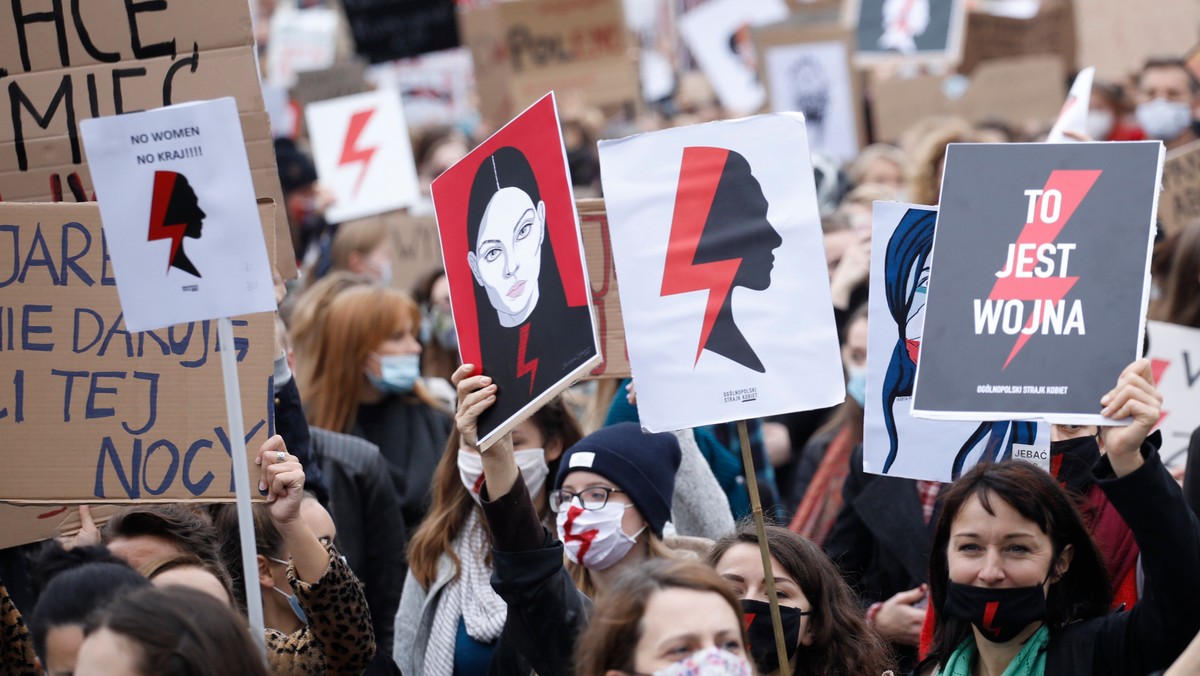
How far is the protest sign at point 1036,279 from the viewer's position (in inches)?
140

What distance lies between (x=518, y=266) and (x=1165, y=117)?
20.7 ft

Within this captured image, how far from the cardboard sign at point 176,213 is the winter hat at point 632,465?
132 centimetres

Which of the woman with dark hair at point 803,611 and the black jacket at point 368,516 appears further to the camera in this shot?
the black jacket at point 368,516

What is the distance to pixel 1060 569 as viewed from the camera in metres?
3.65

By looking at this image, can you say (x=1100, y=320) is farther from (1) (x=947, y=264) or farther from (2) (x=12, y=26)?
(2) (x=12, y=26)

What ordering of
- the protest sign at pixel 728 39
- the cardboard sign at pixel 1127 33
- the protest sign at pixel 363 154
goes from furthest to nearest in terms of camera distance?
the protest sign at pixel 728 39 < the cardboard sign at pixel 1127 33 < the protest sign at pixel 363 154

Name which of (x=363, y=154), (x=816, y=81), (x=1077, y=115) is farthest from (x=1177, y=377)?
(x=816, y=81)

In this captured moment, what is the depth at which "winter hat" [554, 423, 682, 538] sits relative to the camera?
4527 mm

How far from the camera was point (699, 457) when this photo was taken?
5176 mm

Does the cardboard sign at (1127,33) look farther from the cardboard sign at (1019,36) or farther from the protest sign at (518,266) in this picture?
the protest sign at (518,266)

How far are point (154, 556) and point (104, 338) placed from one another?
62cm

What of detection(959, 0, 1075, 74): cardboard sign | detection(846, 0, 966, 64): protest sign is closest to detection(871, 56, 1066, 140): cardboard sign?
detection(846, 0, 966, 64): protest sign

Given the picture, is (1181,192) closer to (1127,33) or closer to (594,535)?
(594,535)

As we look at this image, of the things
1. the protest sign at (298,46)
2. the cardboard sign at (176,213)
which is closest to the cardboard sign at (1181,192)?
the cardboard sign at (176,213)
